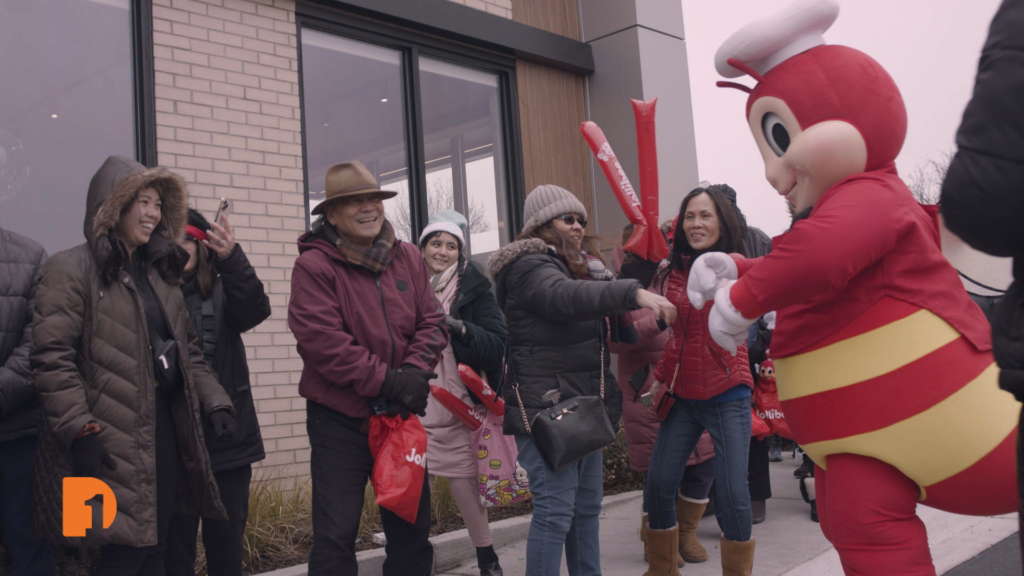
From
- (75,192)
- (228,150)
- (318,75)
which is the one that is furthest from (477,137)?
(75,192)

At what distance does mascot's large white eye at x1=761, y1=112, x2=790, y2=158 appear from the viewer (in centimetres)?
280

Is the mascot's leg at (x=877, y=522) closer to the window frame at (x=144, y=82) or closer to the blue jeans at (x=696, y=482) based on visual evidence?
the blue jeans at (x=696, y=482)

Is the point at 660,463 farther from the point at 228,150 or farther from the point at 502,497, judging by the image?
the point at 228,150

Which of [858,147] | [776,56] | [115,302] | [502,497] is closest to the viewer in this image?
[858,147]

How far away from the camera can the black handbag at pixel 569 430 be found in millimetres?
3684

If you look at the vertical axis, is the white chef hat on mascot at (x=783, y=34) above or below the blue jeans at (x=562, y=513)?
above

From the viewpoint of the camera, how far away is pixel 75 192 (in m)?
5.68

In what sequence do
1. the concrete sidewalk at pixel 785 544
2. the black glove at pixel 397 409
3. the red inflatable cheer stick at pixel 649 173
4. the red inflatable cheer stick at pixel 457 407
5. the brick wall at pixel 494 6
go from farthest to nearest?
the brick wall at pixel 494 6
the red inflatable cheer stick at pixel 457 407
the concrete sidewalk at pixel 785 544
the red inflatable cheer stick at pixel 649 173
the black glove at pixel 397 409

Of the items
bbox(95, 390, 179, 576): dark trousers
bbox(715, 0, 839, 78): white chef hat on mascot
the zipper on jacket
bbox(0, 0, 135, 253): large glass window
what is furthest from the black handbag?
bbox(0, 0, 135, 253): large glass window

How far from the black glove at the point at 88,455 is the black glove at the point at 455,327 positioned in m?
2.01

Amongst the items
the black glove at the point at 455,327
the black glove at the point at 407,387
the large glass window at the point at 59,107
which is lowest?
the black glove at the point at 407,387

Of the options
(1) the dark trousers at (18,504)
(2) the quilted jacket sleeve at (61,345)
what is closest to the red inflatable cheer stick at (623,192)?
(2) the quilted jacket sleeve at (61,345)

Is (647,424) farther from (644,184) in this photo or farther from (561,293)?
(561,293)

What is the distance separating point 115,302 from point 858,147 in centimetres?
290
